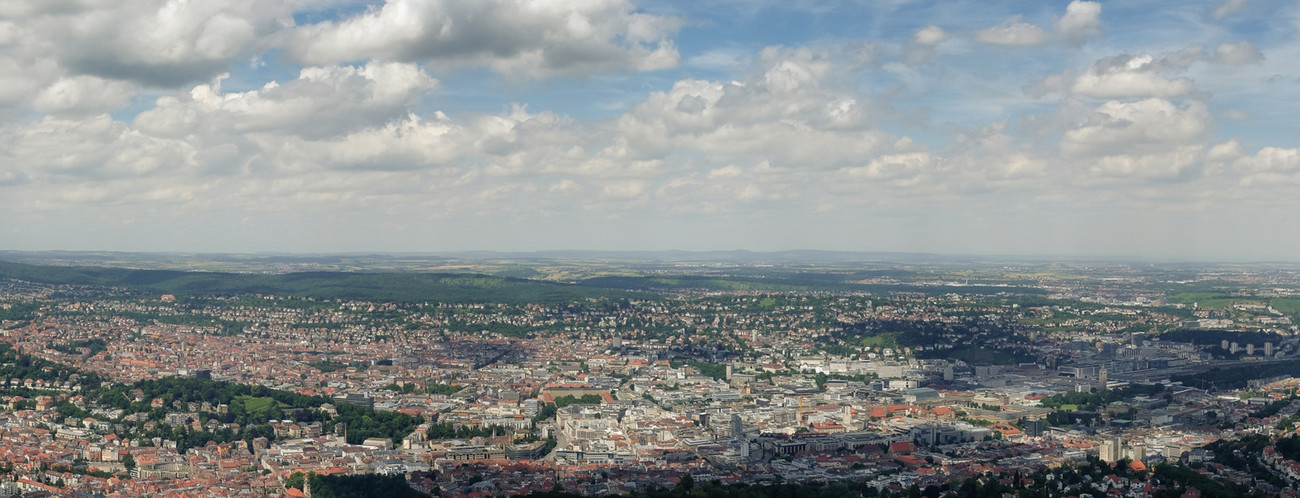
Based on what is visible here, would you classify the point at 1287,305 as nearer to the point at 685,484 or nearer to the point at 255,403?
the point at 255,403

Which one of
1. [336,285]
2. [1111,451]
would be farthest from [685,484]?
[336,285]

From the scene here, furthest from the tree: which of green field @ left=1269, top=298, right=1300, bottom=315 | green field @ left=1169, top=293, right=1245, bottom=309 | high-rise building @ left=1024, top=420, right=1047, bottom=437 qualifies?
green field @ left=1169, top=293, right=1245, bottom=309

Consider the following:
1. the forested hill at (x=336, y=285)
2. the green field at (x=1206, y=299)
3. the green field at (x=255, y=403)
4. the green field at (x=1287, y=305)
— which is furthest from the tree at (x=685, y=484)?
the green field at (x=1206, y=299)

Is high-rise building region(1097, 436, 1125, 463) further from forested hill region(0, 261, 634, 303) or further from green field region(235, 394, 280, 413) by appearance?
forested hill region(0, 261, 634, 303)

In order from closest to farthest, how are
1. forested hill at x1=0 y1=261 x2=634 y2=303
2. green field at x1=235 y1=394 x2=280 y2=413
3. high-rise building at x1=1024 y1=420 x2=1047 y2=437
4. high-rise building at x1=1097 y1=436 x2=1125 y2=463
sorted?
1. high-rise building at x1=1097 y1=436 x2=1125 y2=463
2. high-rise building at x1=1024 y1=420 x2=1047 y2=437
3. green field at x1=235 y1=394 x2=280 y2=413
4. forested hill at x1=0 y1=261 x2=634 y2=303

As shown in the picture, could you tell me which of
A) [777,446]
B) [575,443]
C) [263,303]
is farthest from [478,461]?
[263,303]

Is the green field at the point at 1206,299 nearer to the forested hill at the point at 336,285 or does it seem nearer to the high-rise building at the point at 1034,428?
the forested hill at the point at 336,285
